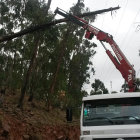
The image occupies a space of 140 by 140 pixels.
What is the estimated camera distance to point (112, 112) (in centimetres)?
812

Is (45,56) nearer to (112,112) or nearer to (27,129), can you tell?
(27,129)

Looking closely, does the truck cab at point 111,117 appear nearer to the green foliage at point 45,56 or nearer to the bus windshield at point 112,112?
the bus windshield at point 112,112

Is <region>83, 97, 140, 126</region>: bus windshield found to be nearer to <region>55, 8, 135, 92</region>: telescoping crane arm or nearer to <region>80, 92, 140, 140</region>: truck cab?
<region>80, 92, 140, 140</region>: truck cab

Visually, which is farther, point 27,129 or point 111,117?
point 27,129

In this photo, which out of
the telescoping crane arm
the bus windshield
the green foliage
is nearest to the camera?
the bus windshield

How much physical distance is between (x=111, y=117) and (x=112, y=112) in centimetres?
15

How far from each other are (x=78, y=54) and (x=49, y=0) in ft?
45.8

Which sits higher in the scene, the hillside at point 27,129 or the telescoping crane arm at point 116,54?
the telescoping crane arm at point 116,54

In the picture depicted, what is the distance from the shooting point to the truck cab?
7.67 meters

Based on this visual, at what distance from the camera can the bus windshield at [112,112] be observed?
789 centimetres

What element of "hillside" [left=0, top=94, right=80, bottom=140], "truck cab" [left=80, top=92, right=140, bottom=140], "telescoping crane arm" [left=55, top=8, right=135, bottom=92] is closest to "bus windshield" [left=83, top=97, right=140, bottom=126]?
"truck cab" [left=80, top=92, right=140, bottom=140]

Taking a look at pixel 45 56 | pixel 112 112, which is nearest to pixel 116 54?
pixel 112 112

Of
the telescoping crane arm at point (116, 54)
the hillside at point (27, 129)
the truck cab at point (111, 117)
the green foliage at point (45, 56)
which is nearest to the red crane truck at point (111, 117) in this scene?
the truck cab at point (111, 117)

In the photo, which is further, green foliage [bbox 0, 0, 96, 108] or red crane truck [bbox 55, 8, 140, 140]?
green foliage [bbox 0, 0, 96, 108]
